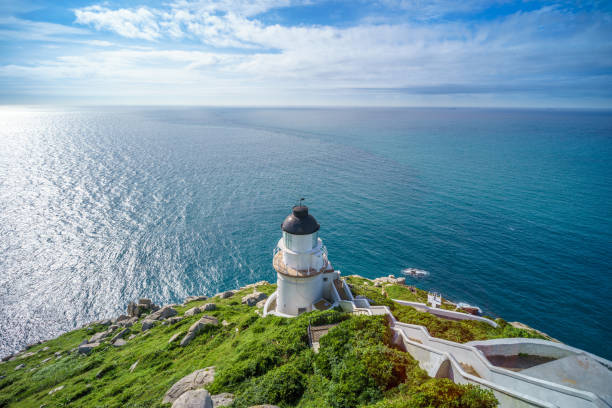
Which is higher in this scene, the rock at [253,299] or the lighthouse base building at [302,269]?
the lighthouse base building at [302,269]

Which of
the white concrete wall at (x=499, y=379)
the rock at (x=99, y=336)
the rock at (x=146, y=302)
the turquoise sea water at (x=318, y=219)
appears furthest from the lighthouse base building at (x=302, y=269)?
the rock at (x=99, y=336)

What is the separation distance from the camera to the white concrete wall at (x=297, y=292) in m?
20.9

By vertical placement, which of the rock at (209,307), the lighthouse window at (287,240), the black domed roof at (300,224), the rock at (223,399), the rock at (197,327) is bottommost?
the rock at (209,307)

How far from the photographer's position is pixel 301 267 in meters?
20.5

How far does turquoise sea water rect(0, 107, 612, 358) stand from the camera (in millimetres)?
34875

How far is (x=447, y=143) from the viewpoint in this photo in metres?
118

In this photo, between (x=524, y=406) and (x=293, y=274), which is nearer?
(x=524, y=406)

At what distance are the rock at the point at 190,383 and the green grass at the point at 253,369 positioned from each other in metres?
0.53

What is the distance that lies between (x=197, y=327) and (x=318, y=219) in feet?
107

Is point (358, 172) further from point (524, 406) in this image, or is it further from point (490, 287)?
point (524, 406)

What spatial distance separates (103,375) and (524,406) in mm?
28201

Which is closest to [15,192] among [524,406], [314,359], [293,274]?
[293,274]

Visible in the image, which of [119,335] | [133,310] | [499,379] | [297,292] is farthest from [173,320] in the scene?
[499,379]

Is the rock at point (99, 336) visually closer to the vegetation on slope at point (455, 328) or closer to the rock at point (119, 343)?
the rock at point (119, 343)
